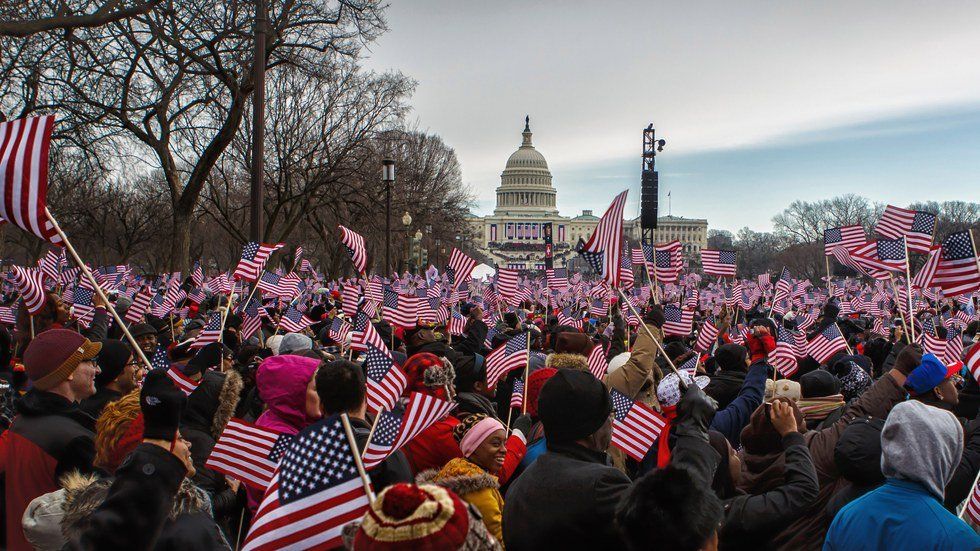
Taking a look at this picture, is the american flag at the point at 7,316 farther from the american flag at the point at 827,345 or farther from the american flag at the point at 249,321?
the american flag at the point at 827,345

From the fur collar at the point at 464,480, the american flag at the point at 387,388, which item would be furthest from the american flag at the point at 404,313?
the fur collar at the point at 464,480

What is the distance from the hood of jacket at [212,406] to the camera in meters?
4.37

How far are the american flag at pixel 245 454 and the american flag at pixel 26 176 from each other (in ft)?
4.68

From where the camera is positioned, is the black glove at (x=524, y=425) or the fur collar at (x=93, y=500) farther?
the black glove at (x=524, y=425)

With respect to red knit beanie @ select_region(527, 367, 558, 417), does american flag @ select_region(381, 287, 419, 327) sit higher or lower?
higher

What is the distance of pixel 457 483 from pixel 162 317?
943cm

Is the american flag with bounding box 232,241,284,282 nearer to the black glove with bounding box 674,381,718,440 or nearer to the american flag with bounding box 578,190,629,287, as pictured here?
the american flag with bounding box 578,190,629,287

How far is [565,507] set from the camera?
2.83 meters

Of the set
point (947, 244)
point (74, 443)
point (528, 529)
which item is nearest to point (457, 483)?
point (528, 529)

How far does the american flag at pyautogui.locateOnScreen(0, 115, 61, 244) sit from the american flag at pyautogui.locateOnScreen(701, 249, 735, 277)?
40.6 ft

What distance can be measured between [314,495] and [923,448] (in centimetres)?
197

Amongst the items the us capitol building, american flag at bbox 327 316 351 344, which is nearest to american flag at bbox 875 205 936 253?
american flag at bbox 327 316 351 344

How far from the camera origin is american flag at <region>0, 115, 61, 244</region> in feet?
13.4

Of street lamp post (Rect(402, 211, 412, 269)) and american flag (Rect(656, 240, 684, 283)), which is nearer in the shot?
american flag (Rect(656, 240, 684, 283))
